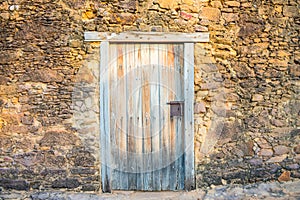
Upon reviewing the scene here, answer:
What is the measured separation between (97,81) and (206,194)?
6.32 ft

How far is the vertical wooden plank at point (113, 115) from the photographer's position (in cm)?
403

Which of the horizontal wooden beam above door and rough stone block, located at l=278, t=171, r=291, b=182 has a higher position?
the horizontal wooden beam above door

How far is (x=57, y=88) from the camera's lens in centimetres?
400

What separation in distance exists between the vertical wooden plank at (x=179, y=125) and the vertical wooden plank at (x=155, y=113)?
0.24 metres

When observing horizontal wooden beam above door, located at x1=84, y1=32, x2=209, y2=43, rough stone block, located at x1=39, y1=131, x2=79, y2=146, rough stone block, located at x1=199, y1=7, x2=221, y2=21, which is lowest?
rough stone block, located at x1=39, y1=131, x2=79, y2=146

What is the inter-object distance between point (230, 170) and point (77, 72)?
2.29 m

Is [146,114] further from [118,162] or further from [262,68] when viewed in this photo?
[262,68]

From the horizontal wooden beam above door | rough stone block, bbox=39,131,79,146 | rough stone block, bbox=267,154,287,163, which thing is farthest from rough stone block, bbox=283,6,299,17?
rough stone block, bbox=39,131,79,146

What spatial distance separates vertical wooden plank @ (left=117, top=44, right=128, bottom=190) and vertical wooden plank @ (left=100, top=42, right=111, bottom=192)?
0.50 ft

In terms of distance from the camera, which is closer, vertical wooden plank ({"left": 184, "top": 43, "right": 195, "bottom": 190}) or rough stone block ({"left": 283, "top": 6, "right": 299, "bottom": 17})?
vertical wooden plank ({"left": 184, "top": 43, "right": 195, "bottom": 190})

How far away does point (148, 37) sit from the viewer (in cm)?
400

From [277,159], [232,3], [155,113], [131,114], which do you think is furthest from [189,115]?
[232,3]

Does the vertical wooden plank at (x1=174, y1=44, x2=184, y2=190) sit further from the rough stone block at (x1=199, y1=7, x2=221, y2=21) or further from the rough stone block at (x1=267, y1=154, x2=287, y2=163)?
the rough stone block at (x1=267, y1=154, x2=287, y2=163)

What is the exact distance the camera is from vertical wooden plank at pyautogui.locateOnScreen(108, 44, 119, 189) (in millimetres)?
4027
